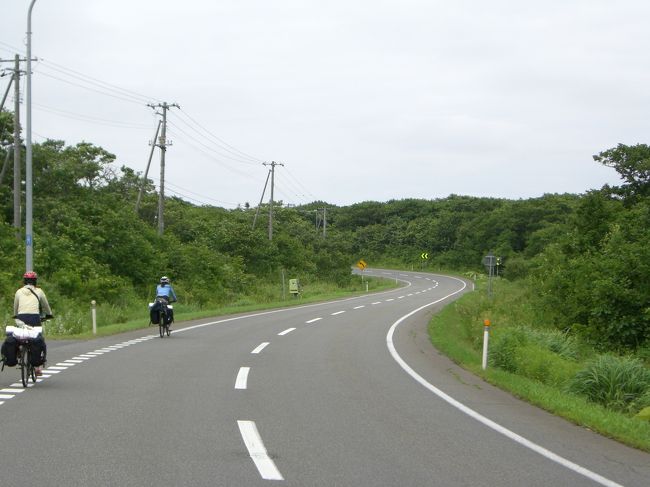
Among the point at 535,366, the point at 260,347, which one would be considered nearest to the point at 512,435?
the point at 535,366

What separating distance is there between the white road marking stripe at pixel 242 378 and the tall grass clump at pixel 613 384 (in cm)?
591

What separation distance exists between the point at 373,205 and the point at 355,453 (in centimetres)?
12515

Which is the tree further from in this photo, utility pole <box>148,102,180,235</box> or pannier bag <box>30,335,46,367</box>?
pannier bag <box>30,335,46,367</box>

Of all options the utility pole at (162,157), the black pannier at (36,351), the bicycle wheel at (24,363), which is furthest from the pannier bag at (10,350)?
the utility pole at (162,157)

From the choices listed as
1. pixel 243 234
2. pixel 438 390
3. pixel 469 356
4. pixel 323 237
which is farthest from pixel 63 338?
pixel 323 237

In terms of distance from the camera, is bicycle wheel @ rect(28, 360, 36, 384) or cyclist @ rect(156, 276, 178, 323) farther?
cyclist @ rect(156, 276, 178, 323)

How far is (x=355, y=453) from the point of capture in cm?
675

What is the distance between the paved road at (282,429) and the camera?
6.01 metres

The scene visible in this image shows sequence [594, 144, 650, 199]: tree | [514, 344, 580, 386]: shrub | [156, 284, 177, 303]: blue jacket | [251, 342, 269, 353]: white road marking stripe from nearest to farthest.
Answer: [514, 344, 580, 386]: shrub
[251, 342, 269, 353]: white road marking stripe
[156, 284, 177, 303]: blue jacket
[594, 144, 650, 199]: tree

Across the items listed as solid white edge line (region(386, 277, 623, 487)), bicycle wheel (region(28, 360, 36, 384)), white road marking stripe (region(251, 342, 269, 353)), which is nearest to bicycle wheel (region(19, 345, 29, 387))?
bicycle wheel (region(28, 360, 36, 384))

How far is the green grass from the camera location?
28.9 feet

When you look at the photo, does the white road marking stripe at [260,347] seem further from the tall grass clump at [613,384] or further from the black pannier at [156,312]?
the tall grass clump at [613,384]

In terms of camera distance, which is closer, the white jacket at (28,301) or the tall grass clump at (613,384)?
the white jacket at (28,301)

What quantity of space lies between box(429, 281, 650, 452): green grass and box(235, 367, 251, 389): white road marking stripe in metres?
4.35
